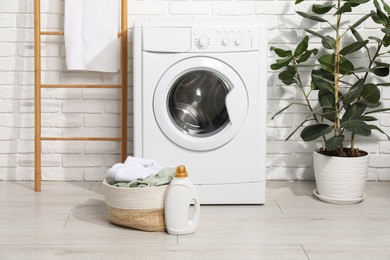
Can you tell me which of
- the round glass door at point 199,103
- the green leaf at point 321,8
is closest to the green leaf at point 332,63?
the green leaf at point 321,8

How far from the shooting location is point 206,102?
9.19 feet

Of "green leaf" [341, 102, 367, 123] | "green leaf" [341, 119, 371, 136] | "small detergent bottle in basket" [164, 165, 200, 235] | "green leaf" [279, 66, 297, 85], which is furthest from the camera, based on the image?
"green leaf" [279, 66, 297, 85]

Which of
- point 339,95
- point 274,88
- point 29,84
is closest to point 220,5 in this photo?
point 274,88

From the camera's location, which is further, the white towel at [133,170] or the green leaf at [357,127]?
the green leaf at [357,127]

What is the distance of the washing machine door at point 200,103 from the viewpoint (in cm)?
273

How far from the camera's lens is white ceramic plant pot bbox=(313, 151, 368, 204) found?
2811 mm

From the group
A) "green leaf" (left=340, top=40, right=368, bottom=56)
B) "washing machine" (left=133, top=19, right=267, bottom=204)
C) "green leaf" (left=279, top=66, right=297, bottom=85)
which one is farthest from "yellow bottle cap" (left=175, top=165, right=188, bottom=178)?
"green leaf" (left=340, top=40, right=368, bottom=56)

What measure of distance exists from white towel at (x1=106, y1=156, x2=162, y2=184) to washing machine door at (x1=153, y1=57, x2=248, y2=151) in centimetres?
24

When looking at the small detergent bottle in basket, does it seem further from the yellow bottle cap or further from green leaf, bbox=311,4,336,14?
green leaf, bbox=311,4,336,14

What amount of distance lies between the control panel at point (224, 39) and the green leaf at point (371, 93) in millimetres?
556

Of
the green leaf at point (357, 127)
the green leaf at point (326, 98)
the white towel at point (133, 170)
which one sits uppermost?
the green leaf at point (326, 98)

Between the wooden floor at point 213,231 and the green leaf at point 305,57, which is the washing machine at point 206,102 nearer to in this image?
the wooden floor at point 213,231

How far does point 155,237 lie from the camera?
235cm

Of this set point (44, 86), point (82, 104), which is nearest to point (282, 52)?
point (82, 104)
